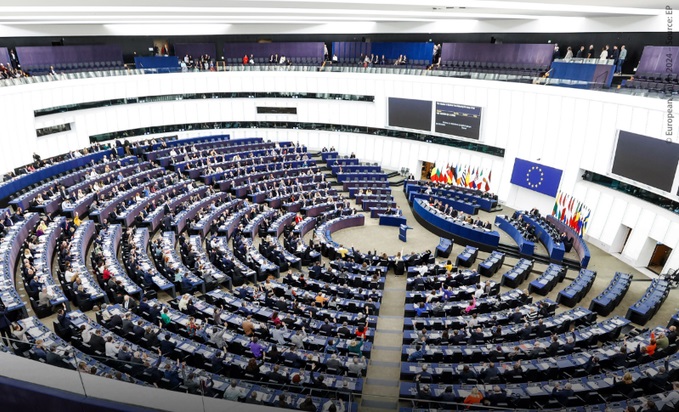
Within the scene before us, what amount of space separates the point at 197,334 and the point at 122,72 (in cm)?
2446

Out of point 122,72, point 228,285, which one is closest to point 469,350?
point 228,285

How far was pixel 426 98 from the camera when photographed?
30312 mm

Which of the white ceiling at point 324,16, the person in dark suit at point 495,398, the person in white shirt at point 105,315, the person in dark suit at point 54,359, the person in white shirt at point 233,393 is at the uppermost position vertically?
the white ceiling at point 324,16

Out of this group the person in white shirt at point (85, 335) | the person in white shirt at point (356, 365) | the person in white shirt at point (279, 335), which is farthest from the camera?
the person in white shirt at point (279, 335)

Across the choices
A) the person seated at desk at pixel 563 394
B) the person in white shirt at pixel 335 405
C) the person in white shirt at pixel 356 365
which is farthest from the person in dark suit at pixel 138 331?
the person seated at desk at pixel 563 394

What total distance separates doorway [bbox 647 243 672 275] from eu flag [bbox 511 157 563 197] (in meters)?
5.65

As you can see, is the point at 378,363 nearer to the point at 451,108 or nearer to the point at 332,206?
the point at 332,206

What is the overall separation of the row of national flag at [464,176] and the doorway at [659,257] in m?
9.90

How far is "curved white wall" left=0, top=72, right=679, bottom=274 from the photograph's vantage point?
70.5 ft

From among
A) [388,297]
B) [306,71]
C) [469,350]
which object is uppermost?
[306,71]

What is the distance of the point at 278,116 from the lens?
117ft

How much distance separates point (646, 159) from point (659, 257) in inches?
173

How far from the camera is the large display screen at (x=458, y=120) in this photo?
28.5m

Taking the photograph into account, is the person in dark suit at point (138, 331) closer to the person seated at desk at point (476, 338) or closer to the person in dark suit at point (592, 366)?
the person seated at desk at point (476, 338)
